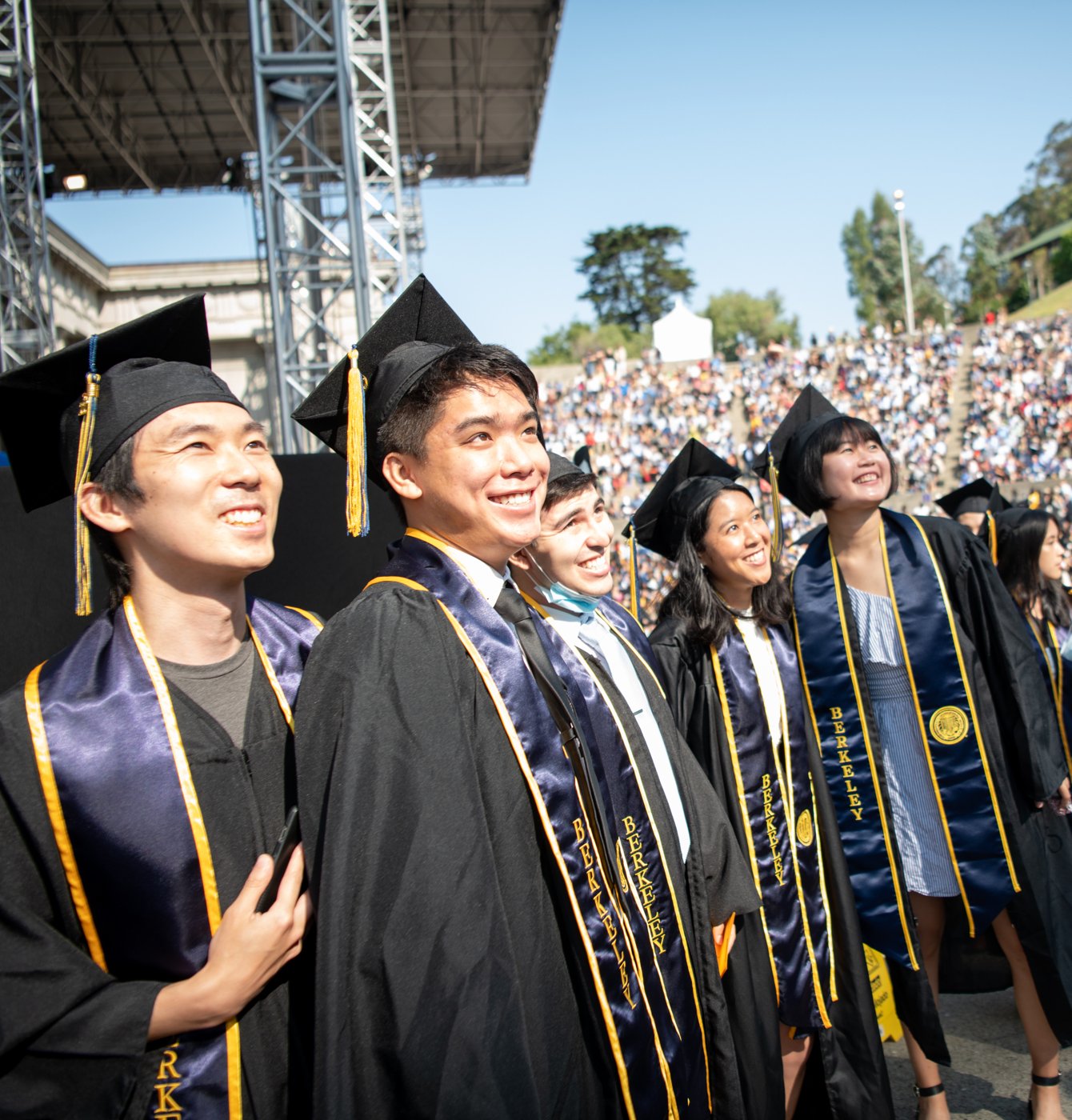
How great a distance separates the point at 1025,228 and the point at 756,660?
287 feet

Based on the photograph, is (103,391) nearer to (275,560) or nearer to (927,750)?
(275,560)

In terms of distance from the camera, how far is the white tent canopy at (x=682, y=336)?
33.5 metres

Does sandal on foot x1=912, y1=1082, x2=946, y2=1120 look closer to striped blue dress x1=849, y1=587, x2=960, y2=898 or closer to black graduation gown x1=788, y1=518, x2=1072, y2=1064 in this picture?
black graduation gown x1=788, y1=518, x2=1072, y2=1064

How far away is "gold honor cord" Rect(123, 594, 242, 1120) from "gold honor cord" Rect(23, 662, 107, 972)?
0.54 feet

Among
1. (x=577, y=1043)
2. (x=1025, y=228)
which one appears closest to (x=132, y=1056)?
(x=577, y=1043)

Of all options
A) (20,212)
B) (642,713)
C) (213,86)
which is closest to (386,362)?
(642,713)

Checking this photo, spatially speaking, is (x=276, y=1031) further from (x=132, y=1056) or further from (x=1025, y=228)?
(x=1025, y=228)

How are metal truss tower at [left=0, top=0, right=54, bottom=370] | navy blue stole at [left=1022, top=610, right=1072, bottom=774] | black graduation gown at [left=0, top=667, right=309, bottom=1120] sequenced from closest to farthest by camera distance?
black graduation gown at [left=0, top=667, right=309, bottom=1120] → navy blue stole at [left=1022, top=610, right=1072, bottom=774] → metal truss tower at [left=0, top=0, right=54, bottom=370]

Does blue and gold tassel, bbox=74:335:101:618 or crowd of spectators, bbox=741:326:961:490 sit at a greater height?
crowd of spectators, bbox=741:326:961:490

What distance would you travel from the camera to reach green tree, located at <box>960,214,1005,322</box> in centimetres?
6278

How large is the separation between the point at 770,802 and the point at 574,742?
51.3 inches

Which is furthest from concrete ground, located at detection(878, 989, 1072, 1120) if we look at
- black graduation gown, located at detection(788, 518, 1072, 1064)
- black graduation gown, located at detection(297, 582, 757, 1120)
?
black graduation gown, located at detection(297, 582, 757, 1120)

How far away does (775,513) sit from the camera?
3.24 m

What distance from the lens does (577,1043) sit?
1466 mm
